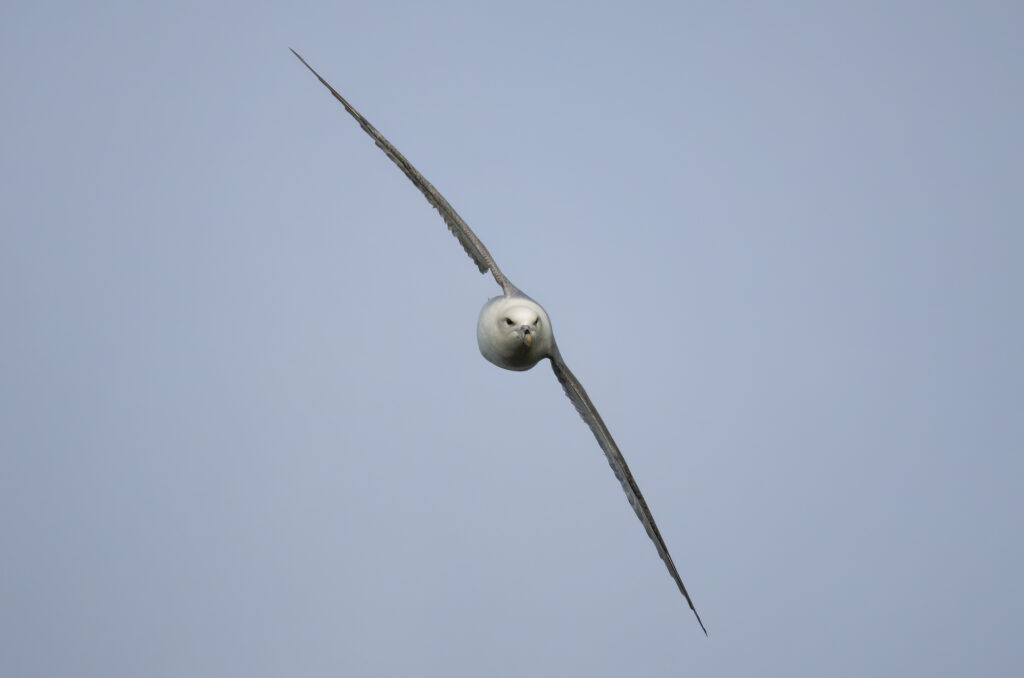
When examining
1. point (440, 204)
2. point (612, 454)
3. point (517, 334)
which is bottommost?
point (612, 454)

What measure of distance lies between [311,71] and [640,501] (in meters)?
4.35

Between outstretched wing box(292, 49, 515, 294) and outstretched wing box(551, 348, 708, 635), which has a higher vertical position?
outstretched wing box(292, 49, 515, 294)

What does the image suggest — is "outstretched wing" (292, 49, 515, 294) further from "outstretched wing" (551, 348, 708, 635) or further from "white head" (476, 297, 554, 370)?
"outstretched wing" (551, 348, 708, 635)

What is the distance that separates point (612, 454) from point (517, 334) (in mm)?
1432

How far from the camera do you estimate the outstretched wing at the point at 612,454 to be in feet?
26.2

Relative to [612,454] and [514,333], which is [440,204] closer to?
[514,333]

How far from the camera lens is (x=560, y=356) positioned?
8.20m

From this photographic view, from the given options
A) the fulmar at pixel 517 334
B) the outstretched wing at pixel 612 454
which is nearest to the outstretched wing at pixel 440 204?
the fulmar at pixel 517 334

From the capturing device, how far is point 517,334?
7566mm

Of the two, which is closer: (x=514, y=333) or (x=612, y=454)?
(x=514, y=333)

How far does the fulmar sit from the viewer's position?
25.1 feet

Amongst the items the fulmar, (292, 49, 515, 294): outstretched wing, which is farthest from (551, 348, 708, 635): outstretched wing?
(292, 49, 515, 294): outstretched wing

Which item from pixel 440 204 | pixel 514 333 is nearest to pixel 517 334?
pixel 514 333

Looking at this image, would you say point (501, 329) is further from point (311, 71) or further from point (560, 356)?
point (311, 71)
